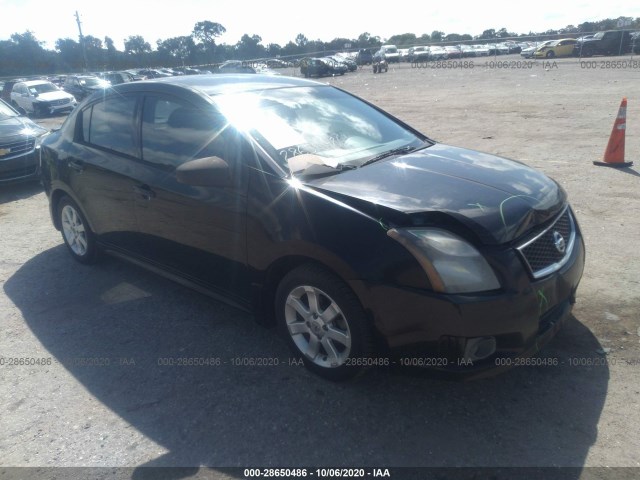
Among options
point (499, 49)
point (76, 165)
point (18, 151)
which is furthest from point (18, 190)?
point (499, 49)

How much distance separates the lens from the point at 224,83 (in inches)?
160

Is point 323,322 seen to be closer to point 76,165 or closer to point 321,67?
point 76,165

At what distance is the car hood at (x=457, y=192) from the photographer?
2.76 meters

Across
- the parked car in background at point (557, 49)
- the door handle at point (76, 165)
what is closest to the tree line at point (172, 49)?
the parked car in background at point (557, 49)

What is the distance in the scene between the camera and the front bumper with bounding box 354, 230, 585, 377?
2.55m

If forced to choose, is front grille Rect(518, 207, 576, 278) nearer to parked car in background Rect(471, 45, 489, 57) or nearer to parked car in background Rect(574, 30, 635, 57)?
parked car in background Rect(574, 30, 635, 57)

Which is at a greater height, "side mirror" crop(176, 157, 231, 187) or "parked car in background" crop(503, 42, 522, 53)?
"parked car in background" crop(503, 42, 522, 53)

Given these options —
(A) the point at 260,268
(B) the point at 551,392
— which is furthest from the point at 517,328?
(A) the point at 260,268

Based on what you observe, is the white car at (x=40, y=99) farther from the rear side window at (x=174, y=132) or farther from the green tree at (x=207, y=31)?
the green tree at (x=207, y=31)

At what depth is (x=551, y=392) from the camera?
2988mm

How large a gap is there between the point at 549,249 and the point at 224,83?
2701 mm

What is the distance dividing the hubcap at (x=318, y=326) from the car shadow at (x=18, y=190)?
703cm

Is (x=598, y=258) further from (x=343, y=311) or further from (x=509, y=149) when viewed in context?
(x=509, y=149)

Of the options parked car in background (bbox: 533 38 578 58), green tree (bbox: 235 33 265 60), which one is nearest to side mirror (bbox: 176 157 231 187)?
parked car in background (bbox: 533 38 578 58)
